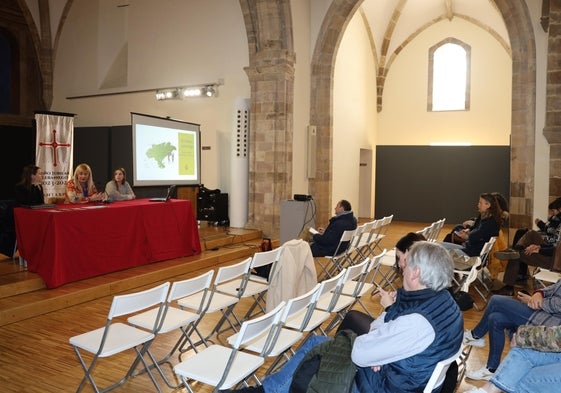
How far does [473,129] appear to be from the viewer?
1413 centimetres

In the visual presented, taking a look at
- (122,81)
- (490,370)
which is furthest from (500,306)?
(122,81)

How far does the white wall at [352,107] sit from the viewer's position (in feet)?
38.5

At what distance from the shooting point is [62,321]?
4707mm

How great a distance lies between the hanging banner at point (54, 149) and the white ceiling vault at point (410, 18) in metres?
8.21

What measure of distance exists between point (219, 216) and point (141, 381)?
6.88m

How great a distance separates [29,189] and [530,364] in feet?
18.7

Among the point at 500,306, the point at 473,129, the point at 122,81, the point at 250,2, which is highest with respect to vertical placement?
the point at 250,2

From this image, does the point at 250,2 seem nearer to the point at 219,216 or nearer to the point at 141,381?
the point at 219,216

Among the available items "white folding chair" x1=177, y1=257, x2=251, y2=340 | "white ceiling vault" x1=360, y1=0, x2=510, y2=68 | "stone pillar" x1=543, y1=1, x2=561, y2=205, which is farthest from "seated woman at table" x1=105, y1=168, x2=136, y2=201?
"white ceiling vault" x1=360, y1=0, x2=510, y2=68

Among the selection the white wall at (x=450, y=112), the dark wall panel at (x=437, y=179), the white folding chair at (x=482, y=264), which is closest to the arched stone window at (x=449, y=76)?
the white wall at (x=450, y=112)

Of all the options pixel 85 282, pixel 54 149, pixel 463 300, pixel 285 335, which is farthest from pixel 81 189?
pixel 463 300

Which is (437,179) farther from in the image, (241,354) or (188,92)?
(241,354)

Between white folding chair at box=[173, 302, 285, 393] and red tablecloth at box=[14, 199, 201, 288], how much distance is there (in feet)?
10.7

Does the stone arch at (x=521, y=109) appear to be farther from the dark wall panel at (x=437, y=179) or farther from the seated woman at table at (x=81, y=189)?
the seated woman at table at (x=81, y=189)
